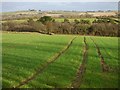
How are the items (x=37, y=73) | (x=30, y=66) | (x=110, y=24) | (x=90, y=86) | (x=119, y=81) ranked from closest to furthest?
(x=90, y=86) → (x=119, y=81) → (x=37, y=73) → (x=30, y=66) → (x=110, y=24)

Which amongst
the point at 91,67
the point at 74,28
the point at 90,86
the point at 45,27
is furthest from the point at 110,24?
the point at 90,86

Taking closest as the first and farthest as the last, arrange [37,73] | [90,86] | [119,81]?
[90,86] < [119,81] < [37,73]

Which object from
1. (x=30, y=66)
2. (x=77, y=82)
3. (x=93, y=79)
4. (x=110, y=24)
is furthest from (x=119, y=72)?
(x=110, y=24)

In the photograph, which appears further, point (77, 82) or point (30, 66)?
point (30, 66)

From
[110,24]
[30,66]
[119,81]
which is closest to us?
[119,81]

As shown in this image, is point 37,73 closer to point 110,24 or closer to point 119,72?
point 119,72

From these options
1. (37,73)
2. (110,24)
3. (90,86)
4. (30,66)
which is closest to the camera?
(90,86)

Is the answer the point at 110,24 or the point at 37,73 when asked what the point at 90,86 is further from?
the point at 110,24

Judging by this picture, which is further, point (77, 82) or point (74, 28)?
point (74, 28)
